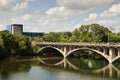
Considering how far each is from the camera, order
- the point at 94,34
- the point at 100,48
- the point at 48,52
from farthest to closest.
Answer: the point at 48,52 < the point at 94,34 < the point at 100,48

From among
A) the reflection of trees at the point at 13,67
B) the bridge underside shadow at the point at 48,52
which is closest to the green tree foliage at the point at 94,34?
the bridge underside shadow at the point at 48,52

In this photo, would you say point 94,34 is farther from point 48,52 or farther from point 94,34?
point 48,52

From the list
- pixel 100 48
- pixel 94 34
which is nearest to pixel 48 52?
pixel 94 34

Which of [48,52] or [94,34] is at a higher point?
[94,34]

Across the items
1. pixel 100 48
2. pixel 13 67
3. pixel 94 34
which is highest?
pixel 94 34

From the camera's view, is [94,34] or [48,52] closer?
[94,34]

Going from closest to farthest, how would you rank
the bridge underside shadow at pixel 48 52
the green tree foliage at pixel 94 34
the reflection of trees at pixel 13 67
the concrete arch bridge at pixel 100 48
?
the reflection of trees at pixel 13 67 < the concrete arch bridge at pixel 100 48 < the green tree foliage at pixel 94 34 < the bridge underside shadow at pixel 48 52

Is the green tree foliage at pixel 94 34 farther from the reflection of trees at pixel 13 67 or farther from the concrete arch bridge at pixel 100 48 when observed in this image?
the reflection of trees at pixel 13 67

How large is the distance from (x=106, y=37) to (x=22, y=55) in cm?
2734

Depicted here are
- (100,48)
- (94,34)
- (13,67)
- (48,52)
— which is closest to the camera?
(13,67)

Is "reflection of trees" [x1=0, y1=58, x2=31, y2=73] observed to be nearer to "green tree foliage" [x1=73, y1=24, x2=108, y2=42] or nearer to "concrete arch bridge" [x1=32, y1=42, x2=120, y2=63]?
"concrete arch bridge" [x1=32, y1=42, x2=120, y2=63]

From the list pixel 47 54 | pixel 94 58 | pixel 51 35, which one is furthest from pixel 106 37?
pixel 51 35

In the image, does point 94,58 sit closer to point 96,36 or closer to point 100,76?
point 96,36

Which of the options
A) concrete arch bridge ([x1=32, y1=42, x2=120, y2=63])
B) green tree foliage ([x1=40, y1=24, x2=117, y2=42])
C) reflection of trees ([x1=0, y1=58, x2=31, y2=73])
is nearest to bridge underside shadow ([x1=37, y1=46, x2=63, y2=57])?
concrete arch bridge ([x1=32, y1=42, x2=120, y2=63])
